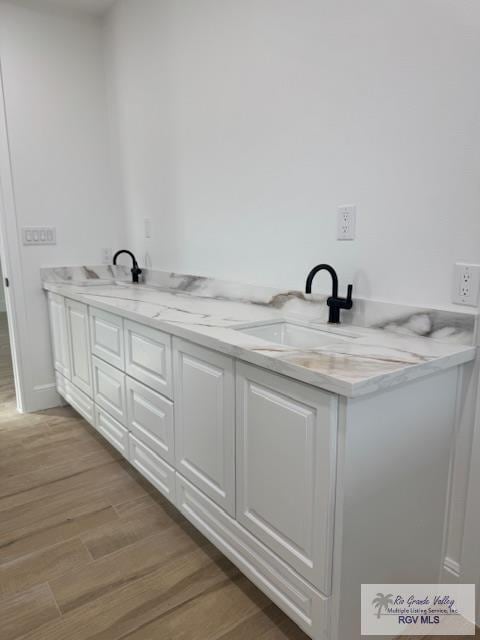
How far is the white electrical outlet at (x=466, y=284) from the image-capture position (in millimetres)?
1304

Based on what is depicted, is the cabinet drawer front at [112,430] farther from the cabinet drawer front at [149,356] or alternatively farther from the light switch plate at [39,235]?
the light switch plate at [39,235]

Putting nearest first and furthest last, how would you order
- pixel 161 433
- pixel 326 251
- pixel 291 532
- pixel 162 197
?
1. pixel 291 532
2. pixel 326 251
3. pixel 161 433
4. pixel 162 197

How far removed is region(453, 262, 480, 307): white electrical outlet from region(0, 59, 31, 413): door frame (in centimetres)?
252

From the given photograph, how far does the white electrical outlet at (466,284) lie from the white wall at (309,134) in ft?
0.12

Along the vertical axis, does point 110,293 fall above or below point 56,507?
above

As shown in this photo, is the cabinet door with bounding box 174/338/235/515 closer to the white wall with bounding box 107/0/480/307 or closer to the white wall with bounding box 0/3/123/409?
the white wall with bounding box 107/0/480/307

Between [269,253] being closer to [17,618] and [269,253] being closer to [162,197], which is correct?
[162,197]

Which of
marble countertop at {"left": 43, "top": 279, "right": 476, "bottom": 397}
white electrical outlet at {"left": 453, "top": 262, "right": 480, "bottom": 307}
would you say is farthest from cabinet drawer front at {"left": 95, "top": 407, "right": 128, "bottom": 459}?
white electrical outlet at {"left": 453, "top": 262, "right": 480, "bottom": 307}

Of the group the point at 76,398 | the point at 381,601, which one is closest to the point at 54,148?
the point at 76,398

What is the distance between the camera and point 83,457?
246 centimetres

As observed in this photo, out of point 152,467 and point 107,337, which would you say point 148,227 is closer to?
point 107,337

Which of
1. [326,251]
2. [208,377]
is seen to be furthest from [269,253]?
[208,377]

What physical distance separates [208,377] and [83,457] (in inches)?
50.9

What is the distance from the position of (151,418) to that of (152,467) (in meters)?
0.23
